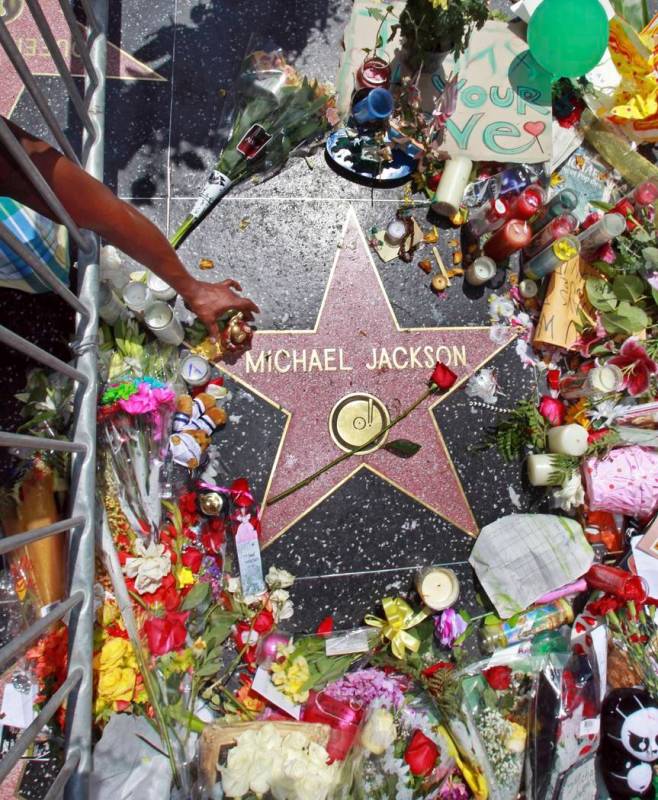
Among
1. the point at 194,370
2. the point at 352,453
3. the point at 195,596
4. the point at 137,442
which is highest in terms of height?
the point at 194,370

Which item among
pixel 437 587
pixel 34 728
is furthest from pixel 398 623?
pixel 34 728

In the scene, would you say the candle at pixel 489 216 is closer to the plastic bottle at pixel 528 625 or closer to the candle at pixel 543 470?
the candle at pixel 543 470

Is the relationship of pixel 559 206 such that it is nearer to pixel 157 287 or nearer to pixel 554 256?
pixel 554 256

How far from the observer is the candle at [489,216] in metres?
3.01

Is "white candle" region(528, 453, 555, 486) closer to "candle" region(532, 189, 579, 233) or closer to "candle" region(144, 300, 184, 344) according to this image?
"candle" region(532, 189, 579, 233)

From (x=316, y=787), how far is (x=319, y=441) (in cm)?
149


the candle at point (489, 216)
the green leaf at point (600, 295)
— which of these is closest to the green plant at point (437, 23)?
the candle at point (489, 216)

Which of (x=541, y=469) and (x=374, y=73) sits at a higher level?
(x=374, y=73)

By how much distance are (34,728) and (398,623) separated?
1622mm

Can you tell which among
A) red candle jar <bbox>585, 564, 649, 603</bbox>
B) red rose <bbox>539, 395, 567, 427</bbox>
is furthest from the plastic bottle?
red rose <bbox>539, 395, 567, 427</bbox>

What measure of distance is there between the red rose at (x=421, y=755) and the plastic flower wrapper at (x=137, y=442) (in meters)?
1.38

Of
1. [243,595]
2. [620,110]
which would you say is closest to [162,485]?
[243,595]

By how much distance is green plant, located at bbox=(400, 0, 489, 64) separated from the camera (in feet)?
8.83

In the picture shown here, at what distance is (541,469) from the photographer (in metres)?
2.93
